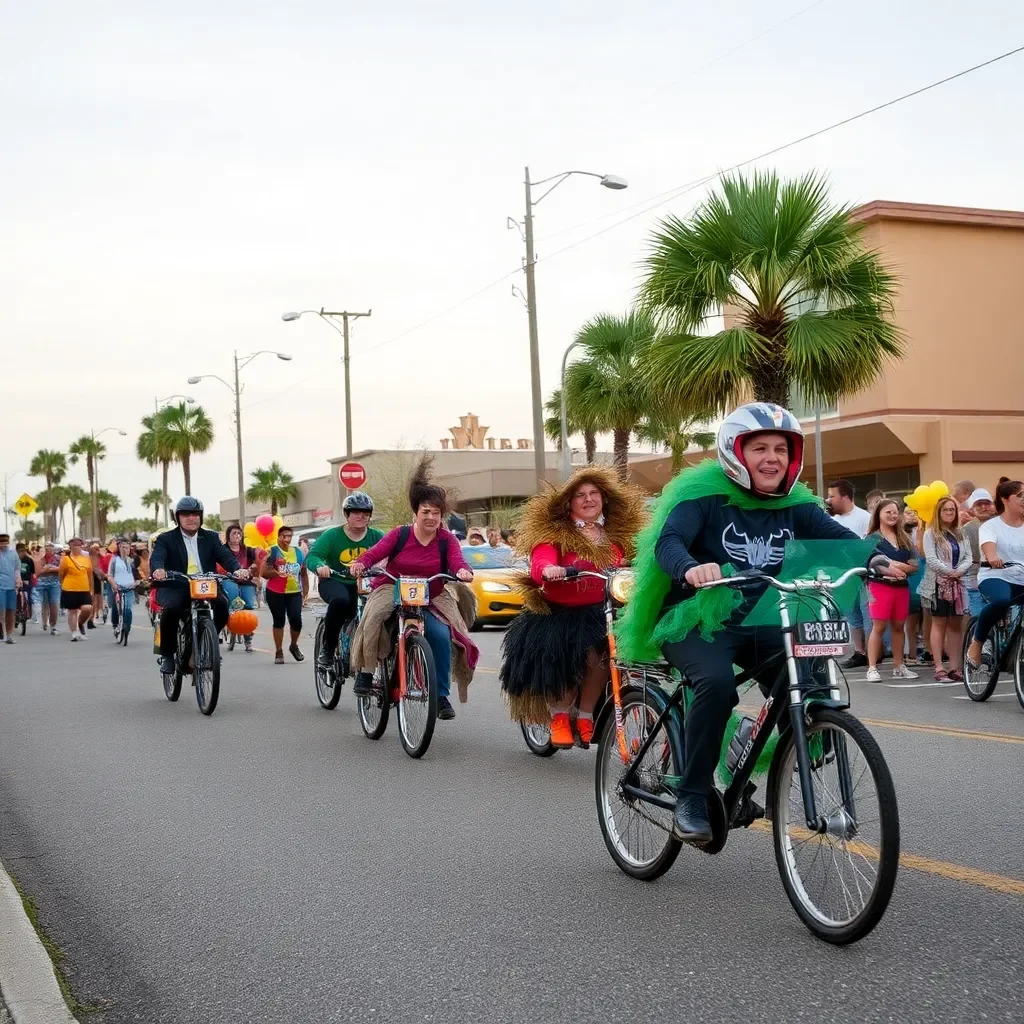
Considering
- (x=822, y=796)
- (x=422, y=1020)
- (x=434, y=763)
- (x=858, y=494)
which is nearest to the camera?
(x=422, y=1020)

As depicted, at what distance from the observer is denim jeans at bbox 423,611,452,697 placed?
946 cm

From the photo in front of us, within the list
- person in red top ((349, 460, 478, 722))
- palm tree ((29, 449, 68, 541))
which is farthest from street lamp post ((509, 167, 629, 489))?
palm tree ((29, 449, 68, 541))

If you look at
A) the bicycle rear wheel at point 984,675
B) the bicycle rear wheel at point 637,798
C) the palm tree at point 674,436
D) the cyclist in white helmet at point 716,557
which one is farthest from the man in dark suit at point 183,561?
the palm tree at point 674,436

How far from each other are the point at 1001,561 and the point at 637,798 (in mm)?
6746

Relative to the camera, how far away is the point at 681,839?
510cm

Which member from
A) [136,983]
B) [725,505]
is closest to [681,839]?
[725,505]

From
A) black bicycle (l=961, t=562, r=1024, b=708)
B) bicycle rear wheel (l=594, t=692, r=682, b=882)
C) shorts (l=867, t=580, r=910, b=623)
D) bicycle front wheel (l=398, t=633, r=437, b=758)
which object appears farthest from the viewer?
shorts (l=867, t=580, r=910, b=623)

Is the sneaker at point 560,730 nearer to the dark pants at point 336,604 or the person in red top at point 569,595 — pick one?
the person in red top at point 569,595

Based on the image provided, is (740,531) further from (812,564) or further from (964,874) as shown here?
(964,874)

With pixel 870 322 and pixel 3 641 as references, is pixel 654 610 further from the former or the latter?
pixel 3 641

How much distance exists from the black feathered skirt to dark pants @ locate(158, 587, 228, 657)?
5213 millimetres

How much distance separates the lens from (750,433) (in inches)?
200

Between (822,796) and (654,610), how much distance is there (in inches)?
44.0

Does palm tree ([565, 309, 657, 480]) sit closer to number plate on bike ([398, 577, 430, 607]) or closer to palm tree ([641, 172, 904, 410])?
palm tree ([641, 172, 904, 410])
